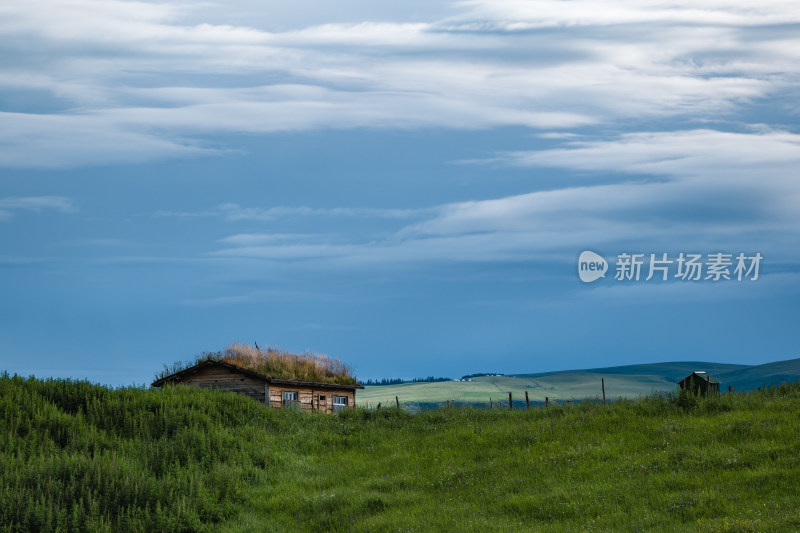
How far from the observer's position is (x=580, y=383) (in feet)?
484

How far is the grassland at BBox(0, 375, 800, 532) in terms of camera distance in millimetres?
19625

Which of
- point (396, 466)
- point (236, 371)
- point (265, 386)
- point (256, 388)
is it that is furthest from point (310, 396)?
point (396, 466)

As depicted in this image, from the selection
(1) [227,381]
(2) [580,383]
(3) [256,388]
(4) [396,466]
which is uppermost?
(1) [227,381]

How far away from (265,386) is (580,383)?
371 ft

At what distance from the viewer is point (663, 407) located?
30.0 meters

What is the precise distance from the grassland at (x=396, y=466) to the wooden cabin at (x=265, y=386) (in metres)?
9.32

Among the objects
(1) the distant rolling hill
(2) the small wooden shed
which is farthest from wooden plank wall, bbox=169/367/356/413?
(1) the distant rolling hill

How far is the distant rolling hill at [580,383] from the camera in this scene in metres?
120

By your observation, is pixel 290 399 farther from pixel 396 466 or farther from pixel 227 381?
pixel 396 466

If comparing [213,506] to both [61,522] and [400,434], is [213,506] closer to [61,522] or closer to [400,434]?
[61,522]

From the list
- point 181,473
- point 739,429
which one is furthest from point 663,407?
point 181,473

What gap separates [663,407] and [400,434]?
1074 centimetres

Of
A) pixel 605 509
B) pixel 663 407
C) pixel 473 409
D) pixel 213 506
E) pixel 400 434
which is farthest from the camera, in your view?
pixel 473 409

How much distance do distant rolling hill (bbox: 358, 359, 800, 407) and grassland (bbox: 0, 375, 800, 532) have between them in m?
78.3
